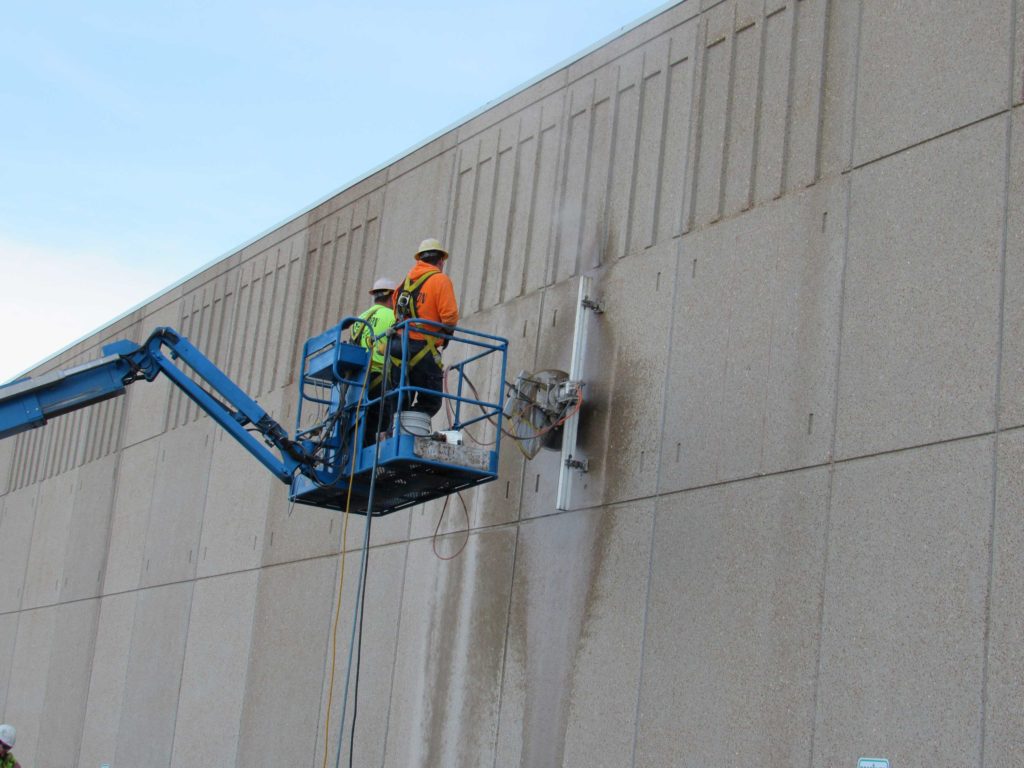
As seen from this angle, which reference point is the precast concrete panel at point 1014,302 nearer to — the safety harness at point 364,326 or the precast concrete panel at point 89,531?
the safety harness at point 364,326

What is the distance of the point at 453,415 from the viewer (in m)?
16.3

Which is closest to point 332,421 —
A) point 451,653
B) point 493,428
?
point 493,428

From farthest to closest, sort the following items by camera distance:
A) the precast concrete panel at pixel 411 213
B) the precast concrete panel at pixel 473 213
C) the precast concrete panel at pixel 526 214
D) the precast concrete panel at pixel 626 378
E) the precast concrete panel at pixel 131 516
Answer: the precast concrete panel at pixel 131 516, the precast concrete panel at pixel 411 213, the precast concrete panel at pixel 473 213, the precast concrete panel at pixel 526 214, the precast concrete panel at pixel 626 378

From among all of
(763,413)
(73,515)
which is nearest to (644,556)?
(763,413)

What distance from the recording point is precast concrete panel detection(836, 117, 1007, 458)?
419 inches

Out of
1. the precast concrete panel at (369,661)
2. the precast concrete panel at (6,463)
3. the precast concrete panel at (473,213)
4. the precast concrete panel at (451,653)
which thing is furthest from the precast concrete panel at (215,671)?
the precast concrete panel at (6,463)

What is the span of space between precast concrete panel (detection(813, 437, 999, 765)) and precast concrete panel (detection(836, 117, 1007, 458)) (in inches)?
11.9

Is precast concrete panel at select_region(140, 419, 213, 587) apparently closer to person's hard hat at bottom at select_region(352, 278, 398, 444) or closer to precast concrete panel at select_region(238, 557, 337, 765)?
precast concrete panel at select_region(238, 557, 337, 765)

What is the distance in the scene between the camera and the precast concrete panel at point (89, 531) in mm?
23922

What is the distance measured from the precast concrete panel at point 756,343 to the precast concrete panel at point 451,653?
2.72 m

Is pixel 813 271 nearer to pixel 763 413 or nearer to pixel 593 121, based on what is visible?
pixel 763 413

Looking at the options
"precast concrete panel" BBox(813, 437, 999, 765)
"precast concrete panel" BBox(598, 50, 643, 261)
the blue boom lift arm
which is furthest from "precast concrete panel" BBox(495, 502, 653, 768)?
"precast concrete panel" BBox(598, 50, 643, 261)

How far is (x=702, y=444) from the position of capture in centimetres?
1277

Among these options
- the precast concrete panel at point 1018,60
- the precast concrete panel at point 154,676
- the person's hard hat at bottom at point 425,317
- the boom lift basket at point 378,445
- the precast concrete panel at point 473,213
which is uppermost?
the precast concrete panel at point 473,213
